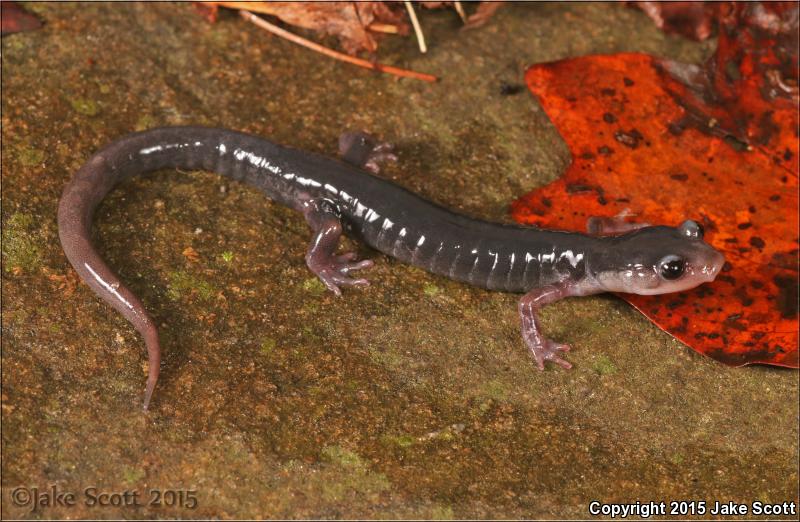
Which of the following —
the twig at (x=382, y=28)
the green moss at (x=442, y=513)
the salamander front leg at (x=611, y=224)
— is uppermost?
the twig at (x=382, y=28)

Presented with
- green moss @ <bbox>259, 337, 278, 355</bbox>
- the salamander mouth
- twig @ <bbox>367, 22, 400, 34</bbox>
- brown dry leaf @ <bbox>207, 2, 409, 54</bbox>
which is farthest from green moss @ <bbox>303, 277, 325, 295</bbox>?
twig @ <bbox>367, 22, 400, 34</bbox>

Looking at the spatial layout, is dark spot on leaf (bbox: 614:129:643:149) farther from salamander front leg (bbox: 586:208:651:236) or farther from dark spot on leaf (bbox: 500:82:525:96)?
dark spot on leaf (bbox: 500:82:525:96)

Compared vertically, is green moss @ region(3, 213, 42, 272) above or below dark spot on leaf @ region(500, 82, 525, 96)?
below

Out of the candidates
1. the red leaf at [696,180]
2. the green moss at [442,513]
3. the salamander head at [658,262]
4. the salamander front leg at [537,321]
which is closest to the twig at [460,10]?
the red leaf at [696,180]

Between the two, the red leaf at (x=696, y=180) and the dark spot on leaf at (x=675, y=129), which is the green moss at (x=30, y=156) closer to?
the red leaf at (x=696, y=180)

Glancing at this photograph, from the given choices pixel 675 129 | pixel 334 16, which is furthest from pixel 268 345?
pixel 675 129

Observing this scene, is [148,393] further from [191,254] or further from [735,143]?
[735,143]

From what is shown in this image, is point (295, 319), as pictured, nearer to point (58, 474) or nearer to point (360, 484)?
point (360, 484)
